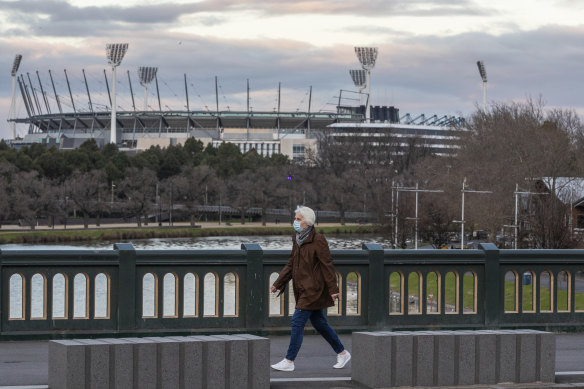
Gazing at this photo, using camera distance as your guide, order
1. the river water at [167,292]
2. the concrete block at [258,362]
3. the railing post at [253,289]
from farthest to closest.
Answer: the river water at [167,292]
the railing post at [253,289]
the concrete block at [258,362]

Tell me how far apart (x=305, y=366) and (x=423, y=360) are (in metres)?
2.21

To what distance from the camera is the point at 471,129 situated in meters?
106

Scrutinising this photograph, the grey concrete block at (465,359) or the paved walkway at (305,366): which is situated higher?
the grey concrete block at (465,359)

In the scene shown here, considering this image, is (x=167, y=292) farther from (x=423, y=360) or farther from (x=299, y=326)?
(x=423, y=360)

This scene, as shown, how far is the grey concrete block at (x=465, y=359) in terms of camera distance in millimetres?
11133

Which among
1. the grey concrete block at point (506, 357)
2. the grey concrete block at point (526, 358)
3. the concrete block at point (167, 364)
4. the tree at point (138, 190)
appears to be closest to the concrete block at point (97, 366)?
the concrete block at point (167, 364)

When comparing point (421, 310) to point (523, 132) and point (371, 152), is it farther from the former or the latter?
point (371, 152)

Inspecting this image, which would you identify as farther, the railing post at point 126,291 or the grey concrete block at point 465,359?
the railing post at point 126,291

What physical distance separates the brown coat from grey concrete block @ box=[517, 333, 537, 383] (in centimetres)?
207

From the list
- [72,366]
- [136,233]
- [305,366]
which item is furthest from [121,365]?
[136,233]

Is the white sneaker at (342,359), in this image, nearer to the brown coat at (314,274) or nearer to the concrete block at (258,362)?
the brown coat at (314,274)

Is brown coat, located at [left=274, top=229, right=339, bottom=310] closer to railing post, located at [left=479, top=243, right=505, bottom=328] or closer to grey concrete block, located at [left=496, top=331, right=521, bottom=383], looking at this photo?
grey concrete block, located at [left=496, top=331, right=521, bottom=383]

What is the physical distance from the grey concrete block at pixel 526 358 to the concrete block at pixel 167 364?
3.55 meters

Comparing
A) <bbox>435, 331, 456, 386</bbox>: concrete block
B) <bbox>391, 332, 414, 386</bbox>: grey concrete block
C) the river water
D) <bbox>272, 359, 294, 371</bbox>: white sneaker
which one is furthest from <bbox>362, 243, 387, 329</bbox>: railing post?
<bbox>391, 332, 414, 386</bbox>: grey concrete block
